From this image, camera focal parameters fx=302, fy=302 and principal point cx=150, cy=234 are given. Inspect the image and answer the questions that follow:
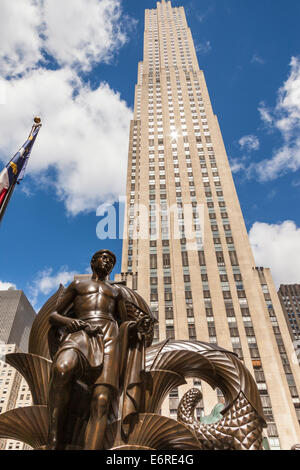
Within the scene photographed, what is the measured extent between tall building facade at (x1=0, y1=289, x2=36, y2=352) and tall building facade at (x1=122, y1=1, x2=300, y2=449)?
2365 inches

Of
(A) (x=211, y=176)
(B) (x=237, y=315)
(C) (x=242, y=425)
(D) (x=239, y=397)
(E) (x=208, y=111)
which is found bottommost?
(C) (x=242, y=425)

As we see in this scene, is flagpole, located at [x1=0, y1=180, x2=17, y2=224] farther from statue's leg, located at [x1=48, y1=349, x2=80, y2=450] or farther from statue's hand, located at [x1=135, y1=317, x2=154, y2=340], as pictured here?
statue's leg, located at [x1=48, y1=349, x2=80, y2=450]

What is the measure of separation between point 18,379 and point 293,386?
7681cm

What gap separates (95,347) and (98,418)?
0.78m

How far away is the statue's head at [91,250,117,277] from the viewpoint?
489cm

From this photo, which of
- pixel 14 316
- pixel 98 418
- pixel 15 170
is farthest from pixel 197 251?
pixel 14 316

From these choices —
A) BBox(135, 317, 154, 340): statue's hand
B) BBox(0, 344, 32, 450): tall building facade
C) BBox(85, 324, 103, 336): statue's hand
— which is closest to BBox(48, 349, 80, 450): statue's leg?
BBox(85, 324, 103, 336): statue's hand

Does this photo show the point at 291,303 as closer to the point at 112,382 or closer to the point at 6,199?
the point at 6,199

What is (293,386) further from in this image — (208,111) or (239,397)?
(208,111)

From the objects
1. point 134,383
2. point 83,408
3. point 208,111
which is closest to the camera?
point 83,408

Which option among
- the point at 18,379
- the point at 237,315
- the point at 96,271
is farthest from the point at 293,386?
the point at 18,379

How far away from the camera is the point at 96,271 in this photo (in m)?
4.92

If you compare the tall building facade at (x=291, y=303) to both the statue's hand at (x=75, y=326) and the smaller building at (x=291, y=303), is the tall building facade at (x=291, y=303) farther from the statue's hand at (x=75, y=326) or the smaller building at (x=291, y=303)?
the statue's hand at (x=75, y=326)

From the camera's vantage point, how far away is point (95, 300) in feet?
14.5
